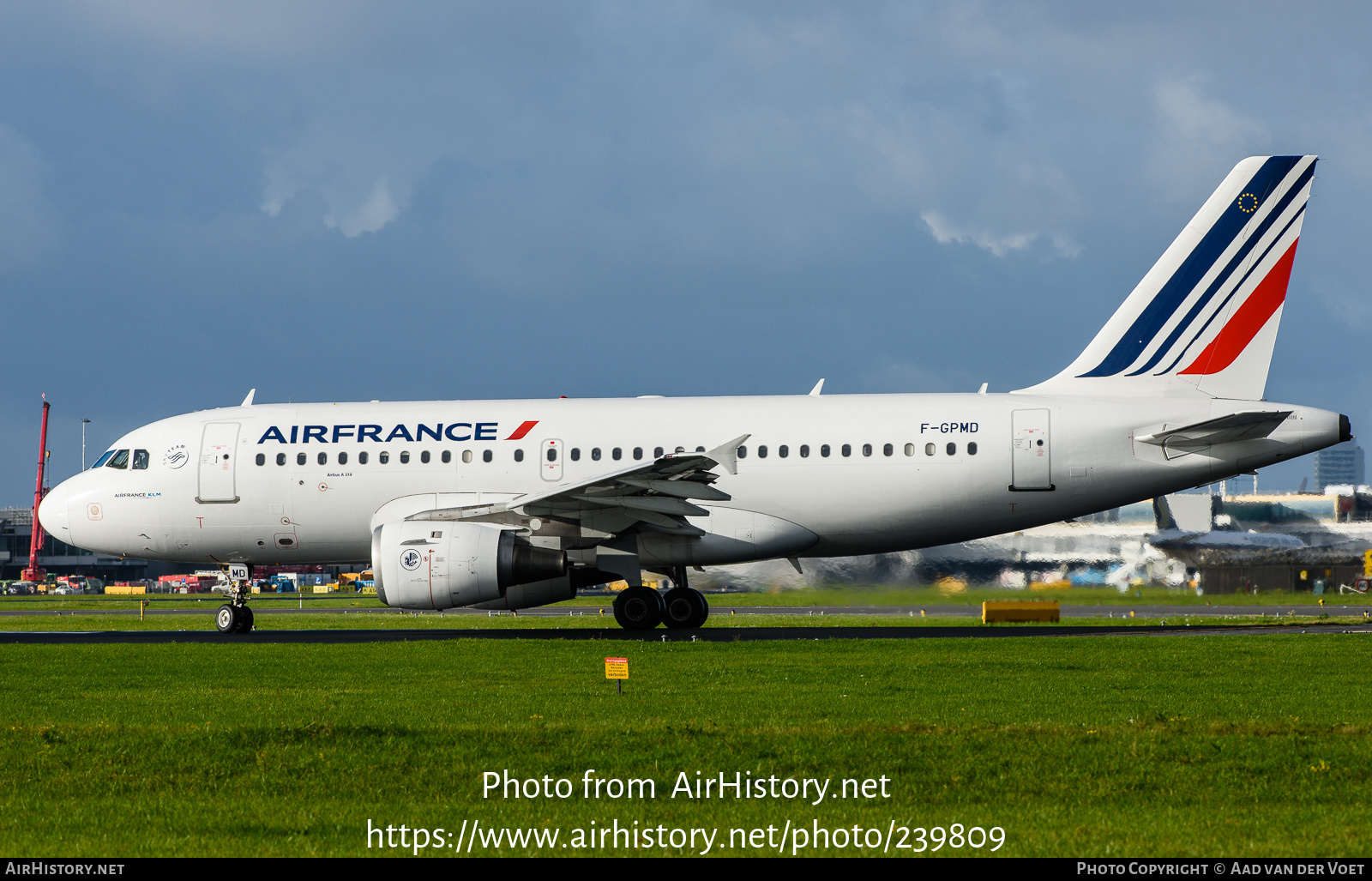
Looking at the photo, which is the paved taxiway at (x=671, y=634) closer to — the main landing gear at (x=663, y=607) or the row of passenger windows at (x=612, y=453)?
the main landing gear at (x=663, y=607)

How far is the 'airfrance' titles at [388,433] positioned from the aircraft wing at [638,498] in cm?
158

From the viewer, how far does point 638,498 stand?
22.1 metres

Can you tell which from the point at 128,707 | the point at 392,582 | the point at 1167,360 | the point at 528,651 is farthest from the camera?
the point at 1167,360

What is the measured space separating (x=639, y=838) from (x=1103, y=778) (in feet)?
10.9

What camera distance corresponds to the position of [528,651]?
19141 millimetres

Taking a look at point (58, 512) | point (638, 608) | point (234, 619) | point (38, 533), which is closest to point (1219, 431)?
point (638, 608)

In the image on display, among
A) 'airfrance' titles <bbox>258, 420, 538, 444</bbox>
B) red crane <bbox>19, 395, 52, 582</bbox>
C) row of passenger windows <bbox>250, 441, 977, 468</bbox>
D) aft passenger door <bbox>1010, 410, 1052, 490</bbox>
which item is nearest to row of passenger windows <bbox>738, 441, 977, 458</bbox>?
row of passenger windows <bbox>250, 441, 977, 468</bbox>

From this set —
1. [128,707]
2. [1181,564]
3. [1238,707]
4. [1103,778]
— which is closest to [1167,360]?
[1181,564]

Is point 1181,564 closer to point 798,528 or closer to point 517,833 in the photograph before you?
point 798,528

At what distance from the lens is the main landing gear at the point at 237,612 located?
25500mm

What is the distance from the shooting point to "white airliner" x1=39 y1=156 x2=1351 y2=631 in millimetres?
22000

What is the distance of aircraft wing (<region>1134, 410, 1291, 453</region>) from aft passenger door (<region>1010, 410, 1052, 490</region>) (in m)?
1.59

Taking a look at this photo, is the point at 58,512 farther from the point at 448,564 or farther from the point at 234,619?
the point at 448,564

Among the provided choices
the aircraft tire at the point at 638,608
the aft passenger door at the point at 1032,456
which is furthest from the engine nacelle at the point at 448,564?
the aft passenger door at the point at 1032,456
